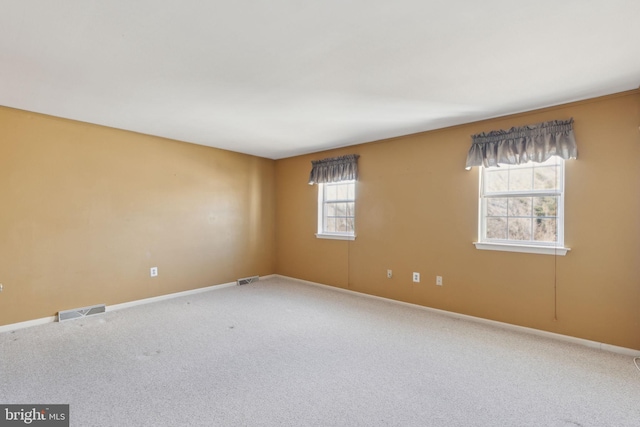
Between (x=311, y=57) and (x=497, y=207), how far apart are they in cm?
267

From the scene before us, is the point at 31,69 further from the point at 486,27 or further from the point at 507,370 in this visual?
the point at 507,370

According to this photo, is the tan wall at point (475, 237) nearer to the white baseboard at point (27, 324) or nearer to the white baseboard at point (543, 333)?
the white baseboard at point (543, 333)

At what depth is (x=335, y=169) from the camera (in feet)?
16.5

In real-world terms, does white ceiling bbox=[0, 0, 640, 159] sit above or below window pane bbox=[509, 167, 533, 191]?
above

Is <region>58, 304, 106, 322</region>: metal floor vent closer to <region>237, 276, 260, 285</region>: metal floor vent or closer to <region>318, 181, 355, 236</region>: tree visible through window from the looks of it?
<region>237, 276, 260, 285</region>: metal floor vent

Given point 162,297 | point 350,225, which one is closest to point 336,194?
point 350,225

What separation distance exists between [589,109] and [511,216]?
1202 mm

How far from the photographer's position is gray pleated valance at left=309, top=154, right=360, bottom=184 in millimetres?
4801

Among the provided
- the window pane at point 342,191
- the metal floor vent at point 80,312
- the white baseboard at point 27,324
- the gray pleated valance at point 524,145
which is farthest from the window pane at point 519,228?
the white baseboard at point 27,324

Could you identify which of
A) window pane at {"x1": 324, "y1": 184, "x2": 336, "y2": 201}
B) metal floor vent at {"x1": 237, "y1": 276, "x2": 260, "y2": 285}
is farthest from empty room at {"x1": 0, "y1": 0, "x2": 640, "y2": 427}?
metal floor vent at {"x1": 237, "y1": 276, "x2": 260, "y2": 285}

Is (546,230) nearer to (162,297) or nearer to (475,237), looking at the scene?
(475,237)

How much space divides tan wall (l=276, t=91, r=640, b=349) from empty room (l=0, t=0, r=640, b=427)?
0.9 inches

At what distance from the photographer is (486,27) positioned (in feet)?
6.08

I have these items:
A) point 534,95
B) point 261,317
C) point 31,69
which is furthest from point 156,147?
point 534,95
